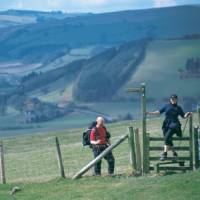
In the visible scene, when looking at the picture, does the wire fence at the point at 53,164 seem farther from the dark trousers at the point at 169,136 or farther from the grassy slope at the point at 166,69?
the grassy slope at the point at 166,69

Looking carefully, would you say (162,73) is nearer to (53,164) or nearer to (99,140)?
(53,164)

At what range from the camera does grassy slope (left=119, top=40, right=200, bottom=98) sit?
520 feet

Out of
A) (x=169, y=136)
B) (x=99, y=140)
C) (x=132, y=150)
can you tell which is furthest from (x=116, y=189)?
(x=99, y=140)

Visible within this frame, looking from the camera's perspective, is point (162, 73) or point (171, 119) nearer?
point (171, 119)

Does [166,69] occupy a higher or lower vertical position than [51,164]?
higher

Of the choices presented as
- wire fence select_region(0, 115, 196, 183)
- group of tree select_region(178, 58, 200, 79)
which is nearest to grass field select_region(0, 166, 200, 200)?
wire fence select_region(0, 115, 196, 183)

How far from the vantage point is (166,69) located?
579ft

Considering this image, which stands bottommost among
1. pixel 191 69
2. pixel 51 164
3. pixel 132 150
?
pixel 51 164

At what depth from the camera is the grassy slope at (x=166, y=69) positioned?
15838 cm

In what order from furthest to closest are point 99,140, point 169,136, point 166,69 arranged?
1. point 166,69
2. point 99,140
3. point 169,136

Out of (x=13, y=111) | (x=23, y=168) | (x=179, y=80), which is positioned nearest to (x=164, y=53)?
(x=179, y=80)

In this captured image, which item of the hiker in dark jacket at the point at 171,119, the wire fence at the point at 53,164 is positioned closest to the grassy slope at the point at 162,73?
the wire fence at the point at 53,164

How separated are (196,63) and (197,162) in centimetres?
16059

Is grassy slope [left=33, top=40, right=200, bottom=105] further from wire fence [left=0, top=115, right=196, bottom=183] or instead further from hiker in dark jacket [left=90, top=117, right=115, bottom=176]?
hiker in dark jacket [left=90, top=117, right=115, bottom=176]
